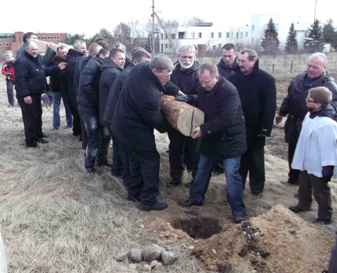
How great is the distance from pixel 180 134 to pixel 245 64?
1297mm

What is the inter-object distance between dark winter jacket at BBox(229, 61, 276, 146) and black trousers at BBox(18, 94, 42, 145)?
4.02 meters

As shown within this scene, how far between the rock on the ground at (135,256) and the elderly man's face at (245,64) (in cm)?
257

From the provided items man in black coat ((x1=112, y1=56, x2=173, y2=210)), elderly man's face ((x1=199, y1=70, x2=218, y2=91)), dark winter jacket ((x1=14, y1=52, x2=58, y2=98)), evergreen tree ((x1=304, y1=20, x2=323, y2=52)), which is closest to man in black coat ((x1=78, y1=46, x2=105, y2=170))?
man in black coat ((x1=112, y1=56, x2=173, y2=210))

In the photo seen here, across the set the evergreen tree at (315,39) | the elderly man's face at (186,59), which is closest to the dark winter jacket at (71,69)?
the elderly man's face at (186,59)

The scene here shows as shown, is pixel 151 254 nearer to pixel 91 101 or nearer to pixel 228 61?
pixel 91 101

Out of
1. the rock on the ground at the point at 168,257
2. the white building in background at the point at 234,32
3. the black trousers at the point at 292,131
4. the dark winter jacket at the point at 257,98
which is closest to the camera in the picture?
the rock on the ground at the point at 168,257

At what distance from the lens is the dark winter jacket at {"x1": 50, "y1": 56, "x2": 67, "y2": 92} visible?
9109 millimetres

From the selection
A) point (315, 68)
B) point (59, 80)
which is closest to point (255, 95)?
point (315, 68)

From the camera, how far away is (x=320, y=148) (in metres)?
5.03

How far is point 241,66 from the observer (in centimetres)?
579

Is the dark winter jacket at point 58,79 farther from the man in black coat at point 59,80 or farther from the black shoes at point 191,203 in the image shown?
the black shoes at point 191,203

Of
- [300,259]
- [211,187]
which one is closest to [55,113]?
[211,187]

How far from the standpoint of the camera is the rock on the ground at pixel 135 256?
4418 mm

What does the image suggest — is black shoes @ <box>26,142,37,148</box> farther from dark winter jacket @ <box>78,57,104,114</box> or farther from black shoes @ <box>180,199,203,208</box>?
black shoes @ <box>180,199,203,208</box>
